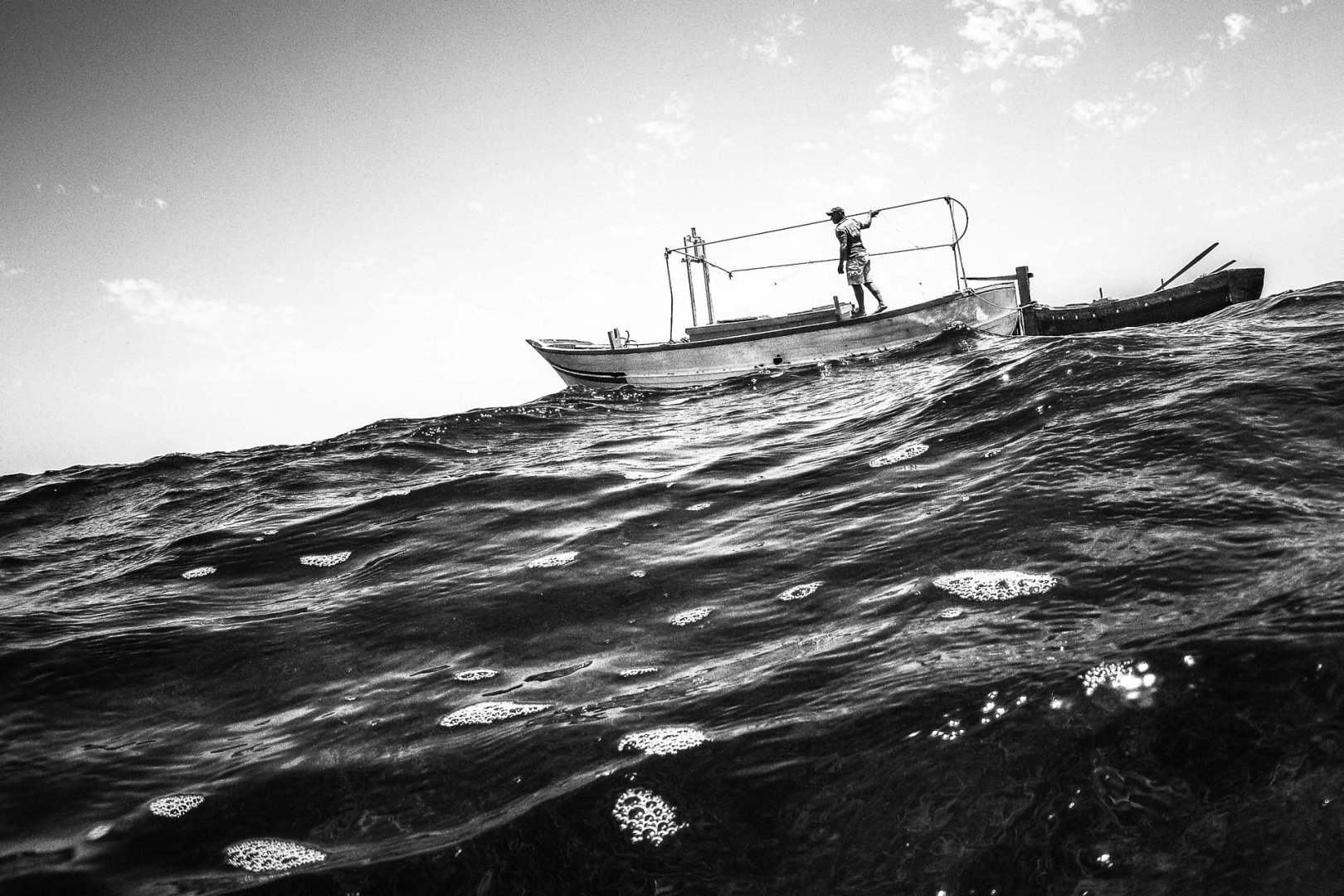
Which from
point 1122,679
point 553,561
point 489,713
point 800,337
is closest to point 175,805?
point 489,713

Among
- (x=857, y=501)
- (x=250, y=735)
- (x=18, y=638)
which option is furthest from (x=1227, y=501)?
(x=18, y=638)

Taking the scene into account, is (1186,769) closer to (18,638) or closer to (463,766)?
(463,766)

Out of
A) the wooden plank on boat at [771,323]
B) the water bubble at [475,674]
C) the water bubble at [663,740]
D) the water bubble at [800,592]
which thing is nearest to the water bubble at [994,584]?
the water bubble at [800,592]

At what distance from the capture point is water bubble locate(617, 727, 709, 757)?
218 cm

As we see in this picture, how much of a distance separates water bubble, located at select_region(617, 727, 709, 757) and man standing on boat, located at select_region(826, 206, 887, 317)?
15873 millimetres

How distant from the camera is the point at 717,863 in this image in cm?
179

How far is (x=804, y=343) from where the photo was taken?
17.5m

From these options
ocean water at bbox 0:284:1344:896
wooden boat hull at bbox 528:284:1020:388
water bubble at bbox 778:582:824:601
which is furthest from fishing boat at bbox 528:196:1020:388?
water bubble at bbox 778:582:824:601

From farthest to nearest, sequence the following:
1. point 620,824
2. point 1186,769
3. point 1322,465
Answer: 1. point 1322,465
2. point 620,824
3. point 1186,769

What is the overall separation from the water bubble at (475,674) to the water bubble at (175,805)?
939mm

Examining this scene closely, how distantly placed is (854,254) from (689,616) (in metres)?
15.5

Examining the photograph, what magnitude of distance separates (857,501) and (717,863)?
2856mm

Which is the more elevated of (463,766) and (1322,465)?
(1322,465)

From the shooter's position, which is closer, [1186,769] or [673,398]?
[1186,769]
